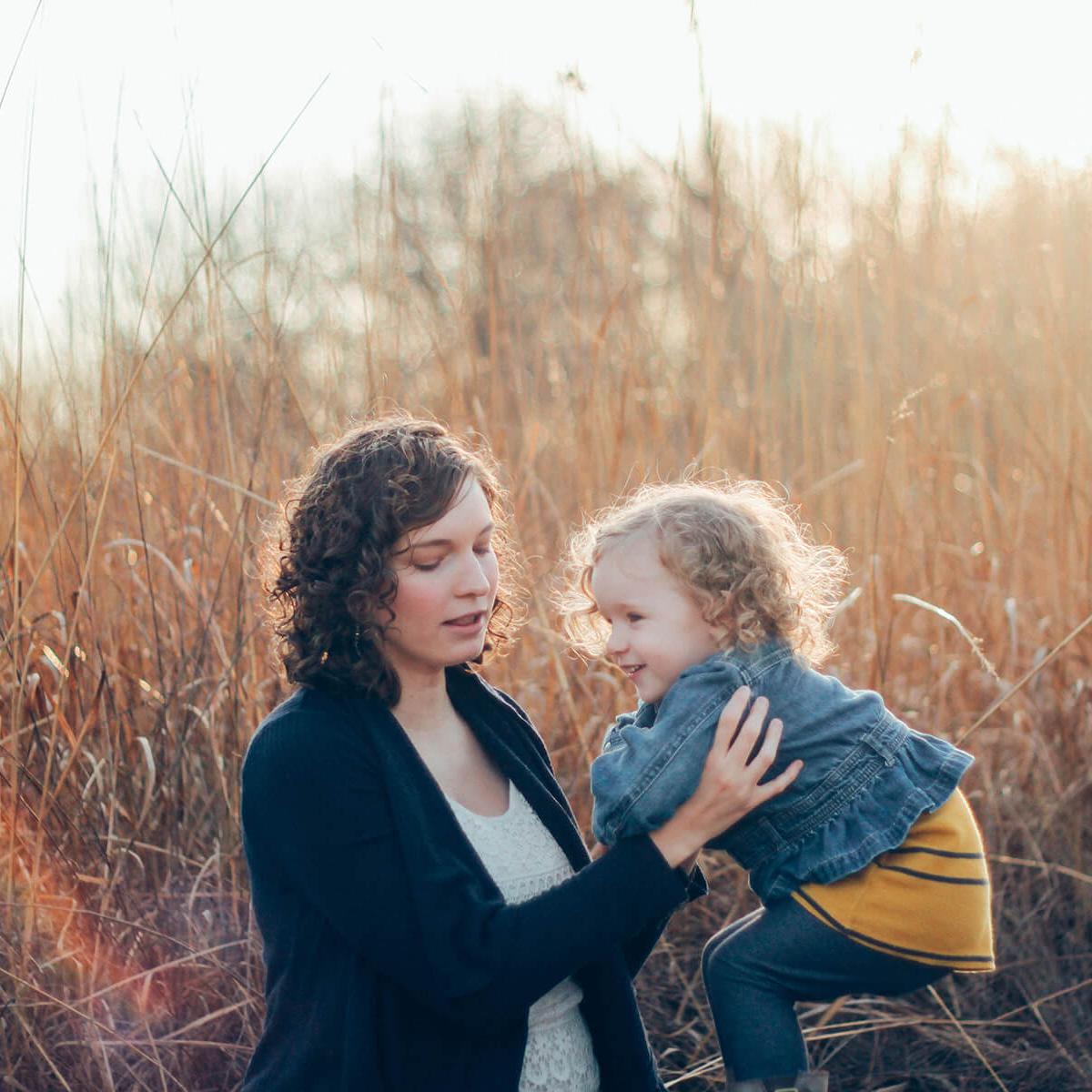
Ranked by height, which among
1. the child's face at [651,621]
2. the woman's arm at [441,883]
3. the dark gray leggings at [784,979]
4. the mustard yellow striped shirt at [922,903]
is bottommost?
the dark gray leggings at [784,979]

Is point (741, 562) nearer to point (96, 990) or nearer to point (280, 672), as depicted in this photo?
point (280, 672)

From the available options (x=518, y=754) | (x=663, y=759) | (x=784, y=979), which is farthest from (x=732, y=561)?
(x=784, y=979)

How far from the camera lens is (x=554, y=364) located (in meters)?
3.17

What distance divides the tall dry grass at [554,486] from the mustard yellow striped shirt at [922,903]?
617 mm

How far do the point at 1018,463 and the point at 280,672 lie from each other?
2058mm

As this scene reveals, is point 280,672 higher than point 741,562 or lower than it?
lower

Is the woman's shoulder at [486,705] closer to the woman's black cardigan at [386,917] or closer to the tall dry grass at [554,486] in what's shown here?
the woman's black cardigan at [386,917]

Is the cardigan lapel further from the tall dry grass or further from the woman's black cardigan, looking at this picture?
the tall dry grass

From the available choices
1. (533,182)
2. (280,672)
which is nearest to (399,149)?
(280,672)

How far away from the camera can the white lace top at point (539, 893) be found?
5.63 feet

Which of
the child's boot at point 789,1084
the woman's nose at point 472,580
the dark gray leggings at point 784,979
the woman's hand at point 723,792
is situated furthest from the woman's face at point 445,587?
the child's boot at point 789,1084

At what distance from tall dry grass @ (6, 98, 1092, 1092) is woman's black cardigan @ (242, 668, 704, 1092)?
0.53 metres

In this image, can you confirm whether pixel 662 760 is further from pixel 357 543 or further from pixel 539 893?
pixel 357 543

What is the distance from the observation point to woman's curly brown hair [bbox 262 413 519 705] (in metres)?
1.64
